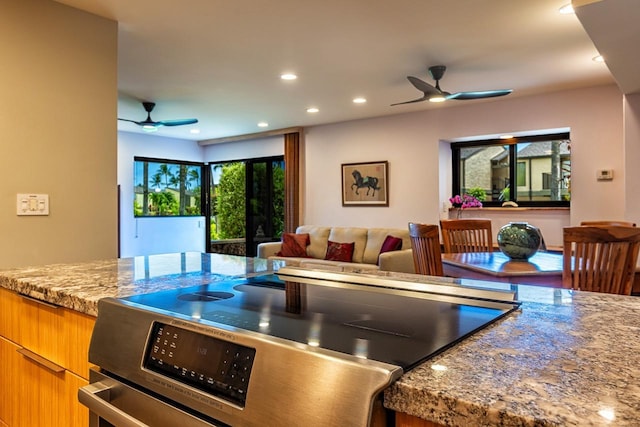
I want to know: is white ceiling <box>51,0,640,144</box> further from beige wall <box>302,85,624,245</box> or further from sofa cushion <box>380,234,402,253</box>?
sofa cushion <box>380,234,402,253</box>

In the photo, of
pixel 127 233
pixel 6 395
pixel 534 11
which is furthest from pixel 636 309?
pixel 127 233

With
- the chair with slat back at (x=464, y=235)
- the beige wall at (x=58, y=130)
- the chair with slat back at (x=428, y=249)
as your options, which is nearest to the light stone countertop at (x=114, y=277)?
the beige wall at (x=58, y=130)

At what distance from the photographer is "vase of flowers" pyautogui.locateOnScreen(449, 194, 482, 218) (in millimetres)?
5625

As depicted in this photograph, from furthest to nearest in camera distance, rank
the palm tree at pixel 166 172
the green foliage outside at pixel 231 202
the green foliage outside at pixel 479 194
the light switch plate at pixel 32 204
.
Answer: the green foliage outside at pixel 231 202 → the palm tree at pixel 166 172 → the green foliage outside at pixel 479 194 → the light switch plate at pixel 32 204

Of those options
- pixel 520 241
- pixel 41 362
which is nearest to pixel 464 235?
pixel 520 241

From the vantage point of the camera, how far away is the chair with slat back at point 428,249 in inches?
105

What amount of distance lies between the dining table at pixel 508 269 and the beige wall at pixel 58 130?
2238mm

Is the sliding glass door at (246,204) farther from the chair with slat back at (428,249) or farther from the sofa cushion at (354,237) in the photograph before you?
the chair with slat back at (428,249)

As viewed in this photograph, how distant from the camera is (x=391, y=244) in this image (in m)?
5.05

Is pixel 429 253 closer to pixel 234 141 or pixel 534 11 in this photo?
pixel 534 11

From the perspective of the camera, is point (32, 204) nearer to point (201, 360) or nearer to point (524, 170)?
point (201, 360)

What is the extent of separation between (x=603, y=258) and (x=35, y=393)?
2396 millimetres

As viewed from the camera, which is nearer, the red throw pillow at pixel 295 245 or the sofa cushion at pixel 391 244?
the sofa cushion at pixel 391 244

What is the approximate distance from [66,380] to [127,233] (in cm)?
635
